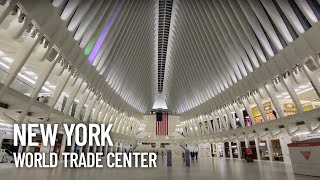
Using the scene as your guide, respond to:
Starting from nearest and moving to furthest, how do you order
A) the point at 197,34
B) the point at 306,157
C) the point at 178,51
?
the point at 306,157
the point at 197,34
the point at 178,51

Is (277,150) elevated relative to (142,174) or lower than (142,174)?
elevated

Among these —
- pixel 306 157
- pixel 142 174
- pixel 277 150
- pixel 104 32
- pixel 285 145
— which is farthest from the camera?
pixel 277 150

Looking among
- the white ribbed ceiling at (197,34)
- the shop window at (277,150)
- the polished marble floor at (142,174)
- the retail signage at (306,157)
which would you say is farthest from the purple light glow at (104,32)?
the shop window at (277,150)

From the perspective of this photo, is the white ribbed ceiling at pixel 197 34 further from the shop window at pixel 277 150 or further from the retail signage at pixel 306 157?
the shop window at pixel 277 150

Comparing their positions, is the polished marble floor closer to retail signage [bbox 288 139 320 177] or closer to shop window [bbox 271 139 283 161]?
retail signage [bbox 288 139 320 177]

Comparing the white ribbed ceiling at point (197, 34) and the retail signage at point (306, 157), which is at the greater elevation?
the white ribbed ceiling at point (197, 34)

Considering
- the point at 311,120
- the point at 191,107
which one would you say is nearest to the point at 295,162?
the point at 311,120

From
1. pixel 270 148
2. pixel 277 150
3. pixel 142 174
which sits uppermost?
pixel 270 148

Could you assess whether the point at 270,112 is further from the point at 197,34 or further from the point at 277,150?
the point at 197,34

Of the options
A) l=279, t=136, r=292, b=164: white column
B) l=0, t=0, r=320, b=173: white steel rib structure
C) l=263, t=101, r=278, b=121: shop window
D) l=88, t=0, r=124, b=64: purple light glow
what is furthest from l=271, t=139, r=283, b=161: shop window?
l=88, t=0, r=124, b=64: purple light glow

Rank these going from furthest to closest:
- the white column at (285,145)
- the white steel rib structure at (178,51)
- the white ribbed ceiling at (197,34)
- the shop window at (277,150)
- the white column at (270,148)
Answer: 1. the white column at (270,148)
2. the shop window at (277,150)
3. the white column at (285,145)
4. the white ribbed ceiling at (197,34)
5. the white steel rib structure at (178,51)

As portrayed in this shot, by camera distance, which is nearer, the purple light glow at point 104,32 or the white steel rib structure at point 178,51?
the white steel rib structure at point 178,51

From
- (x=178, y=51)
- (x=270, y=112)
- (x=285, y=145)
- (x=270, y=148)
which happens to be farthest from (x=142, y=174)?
(x=178, y=51)

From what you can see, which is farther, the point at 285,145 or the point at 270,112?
the point at 270,112
